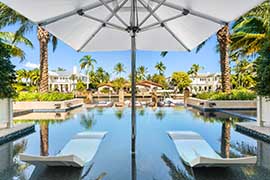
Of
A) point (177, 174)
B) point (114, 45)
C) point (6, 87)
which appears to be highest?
point (114, 45)

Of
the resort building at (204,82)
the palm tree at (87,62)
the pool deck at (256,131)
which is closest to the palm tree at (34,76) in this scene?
the palm tree at (87,62)

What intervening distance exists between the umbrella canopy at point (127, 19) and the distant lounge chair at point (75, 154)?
89.1 inches

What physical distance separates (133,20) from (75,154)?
2.78 m

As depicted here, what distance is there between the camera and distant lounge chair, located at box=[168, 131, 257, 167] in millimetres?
3537

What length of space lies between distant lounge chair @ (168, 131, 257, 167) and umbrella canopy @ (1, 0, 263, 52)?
2277 mm

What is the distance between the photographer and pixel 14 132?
21.7ft

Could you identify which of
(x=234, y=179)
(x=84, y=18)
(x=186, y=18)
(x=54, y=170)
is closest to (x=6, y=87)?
(x=84, y=18)

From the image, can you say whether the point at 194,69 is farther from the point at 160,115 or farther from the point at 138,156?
the point at 138,156

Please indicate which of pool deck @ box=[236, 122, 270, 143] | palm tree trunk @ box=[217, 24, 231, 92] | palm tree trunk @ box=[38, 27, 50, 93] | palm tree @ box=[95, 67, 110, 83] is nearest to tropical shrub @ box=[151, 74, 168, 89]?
palm tree @ box=[95, 67, 110, 83]

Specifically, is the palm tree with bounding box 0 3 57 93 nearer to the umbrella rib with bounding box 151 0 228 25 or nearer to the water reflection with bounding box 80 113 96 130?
the water reflection with bounding box 80 113 96 130

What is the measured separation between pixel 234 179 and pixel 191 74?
53.4 m

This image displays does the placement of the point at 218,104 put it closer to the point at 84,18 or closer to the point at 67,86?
the point at 84,18

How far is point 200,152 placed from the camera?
482cm

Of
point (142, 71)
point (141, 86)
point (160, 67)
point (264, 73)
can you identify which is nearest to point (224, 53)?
point (264, 73)
